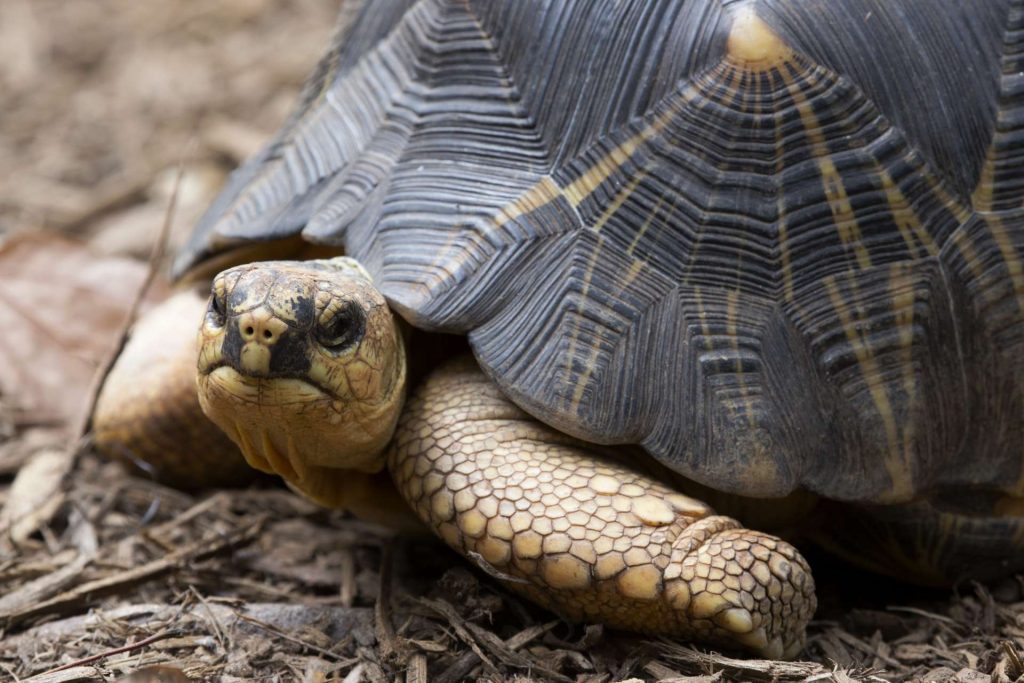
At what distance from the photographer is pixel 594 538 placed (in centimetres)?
240

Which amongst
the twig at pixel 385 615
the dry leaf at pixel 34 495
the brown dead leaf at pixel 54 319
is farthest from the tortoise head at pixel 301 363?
the brown dead leaf at pixel 54 319

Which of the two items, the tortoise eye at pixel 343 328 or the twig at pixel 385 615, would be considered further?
the twig at pixel 385 615

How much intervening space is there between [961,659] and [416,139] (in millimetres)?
1858

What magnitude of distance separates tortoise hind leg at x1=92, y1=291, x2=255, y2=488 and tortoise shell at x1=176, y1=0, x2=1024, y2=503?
78 centimetres

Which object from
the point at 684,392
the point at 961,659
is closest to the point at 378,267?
the point at 684,392

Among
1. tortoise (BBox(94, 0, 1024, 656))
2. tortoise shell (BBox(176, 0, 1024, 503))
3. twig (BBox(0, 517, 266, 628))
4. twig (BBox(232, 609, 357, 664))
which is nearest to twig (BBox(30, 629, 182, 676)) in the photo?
twig (BBox(232, 609, 357, 664))

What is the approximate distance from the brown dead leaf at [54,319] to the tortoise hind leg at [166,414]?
1.21ft

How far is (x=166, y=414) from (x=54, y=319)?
979 millimetres

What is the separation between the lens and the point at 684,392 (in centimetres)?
251

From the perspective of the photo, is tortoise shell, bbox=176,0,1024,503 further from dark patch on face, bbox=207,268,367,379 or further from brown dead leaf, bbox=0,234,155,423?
brown dead leaf, bbox=0,234,155,423

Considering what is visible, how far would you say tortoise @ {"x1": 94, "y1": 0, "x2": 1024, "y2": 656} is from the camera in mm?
2443

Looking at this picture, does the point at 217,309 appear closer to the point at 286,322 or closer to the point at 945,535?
the point at 286,322

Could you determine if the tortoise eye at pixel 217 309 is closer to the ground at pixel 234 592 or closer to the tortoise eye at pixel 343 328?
the tortoise eye at pixel 343 328

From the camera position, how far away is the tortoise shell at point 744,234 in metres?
2.52
